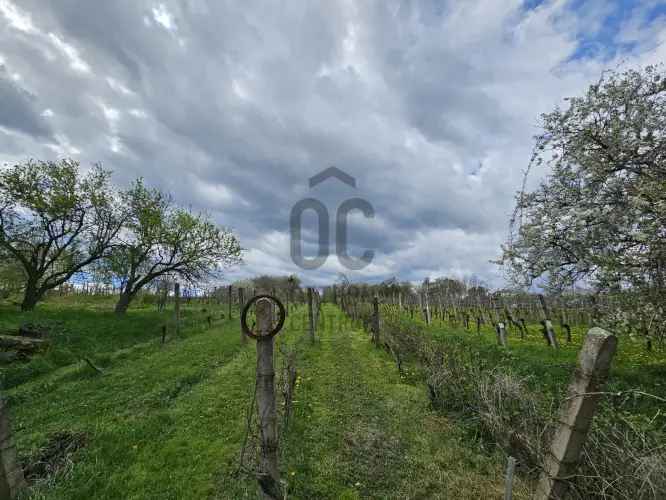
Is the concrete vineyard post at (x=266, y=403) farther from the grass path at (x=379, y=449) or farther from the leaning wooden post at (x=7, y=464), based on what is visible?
the leaning wooden post at (x=7, y=464)

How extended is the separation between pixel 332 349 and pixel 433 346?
4676 millimetres

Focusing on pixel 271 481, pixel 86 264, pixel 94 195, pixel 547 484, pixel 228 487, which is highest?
pixel 94 195

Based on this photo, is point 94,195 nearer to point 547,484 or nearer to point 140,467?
point 140,467

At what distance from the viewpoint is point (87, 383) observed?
26.6ft

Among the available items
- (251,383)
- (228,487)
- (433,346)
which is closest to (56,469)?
(228,487)

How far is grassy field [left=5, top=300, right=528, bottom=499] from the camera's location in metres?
3.82

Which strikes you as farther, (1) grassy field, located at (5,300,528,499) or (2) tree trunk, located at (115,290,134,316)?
(2) tree trunk, located at (115,290,134,316)

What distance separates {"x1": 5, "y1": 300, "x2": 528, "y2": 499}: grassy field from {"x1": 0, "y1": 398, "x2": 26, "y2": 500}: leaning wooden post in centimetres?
21

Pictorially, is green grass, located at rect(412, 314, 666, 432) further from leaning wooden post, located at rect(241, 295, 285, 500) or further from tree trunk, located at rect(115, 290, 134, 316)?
tree trunk, located at rect(115, 290, 134, 316)

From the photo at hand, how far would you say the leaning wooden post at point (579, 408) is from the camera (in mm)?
2492

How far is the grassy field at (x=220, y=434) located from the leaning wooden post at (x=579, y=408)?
1.08 metres

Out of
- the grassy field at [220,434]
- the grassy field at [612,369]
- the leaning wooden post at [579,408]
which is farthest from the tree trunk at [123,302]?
the leaning wooden post at [579,408]

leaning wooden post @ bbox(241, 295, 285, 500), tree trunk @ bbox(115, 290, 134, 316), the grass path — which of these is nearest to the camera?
leaning wooden post @ bbox(241, 295, 285, 500)

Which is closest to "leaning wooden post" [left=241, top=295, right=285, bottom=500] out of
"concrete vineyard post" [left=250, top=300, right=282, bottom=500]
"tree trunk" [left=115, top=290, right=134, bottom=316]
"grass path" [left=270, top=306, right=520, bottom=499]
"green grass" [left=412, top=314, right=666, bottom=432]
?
"concrete vineyard post" [left=250, top=300, right=282, bottom=500]
